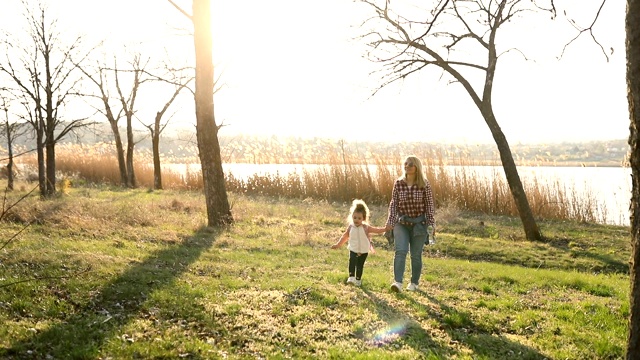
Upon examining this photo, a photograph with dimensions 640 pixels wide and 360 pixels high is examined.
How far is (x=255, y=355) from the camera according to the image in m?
5.52

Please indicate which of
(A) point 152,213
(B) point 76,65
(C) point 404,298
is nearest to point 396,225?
(C) point 404,298

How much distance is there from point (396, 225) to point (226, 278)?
2716 millimetres

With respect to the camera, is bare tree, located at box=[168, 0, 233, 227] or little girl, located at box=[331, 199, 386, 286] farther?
bare tree, located at box=[168, 0, 233, 227]

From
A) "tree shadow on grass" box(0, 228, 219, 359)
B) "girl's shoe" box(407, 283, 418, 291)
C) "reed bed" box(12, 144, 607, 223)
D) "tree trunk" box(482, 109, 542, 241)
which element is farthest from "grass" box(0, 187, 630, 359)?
"reed bed" box(12, 144, 607, 223)

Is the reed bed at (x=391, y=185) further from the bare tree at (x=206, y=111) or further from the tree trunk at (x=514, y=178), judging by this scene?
the bare tree at (x=206, y=111)

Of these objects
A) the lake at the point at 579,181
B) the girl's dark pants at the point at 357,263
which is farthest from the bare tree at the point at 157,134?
the girl's dark pants at the point at 357,263

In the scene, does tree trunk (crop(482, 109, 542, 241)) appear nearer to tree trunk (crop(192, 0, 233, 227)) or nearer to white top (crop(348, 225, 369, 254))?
tree trunk (crop(192, 0, 233, 227))

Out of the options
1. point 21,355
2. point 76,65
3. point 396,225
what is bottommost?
point 21,355

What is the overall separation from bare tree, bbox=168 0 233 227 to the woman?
21.9 ft

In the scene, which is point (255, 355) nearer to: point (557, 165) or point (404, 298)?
point (404, 298)

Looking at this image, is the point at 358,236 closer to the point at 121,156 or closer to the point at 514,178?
the point at 514,178

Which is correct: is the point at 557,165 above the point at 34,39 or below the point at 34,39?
below

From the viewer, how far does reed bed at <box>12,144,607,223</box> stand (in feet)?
59.2

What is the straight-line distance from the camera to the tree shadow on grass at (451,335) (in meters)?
5.91
